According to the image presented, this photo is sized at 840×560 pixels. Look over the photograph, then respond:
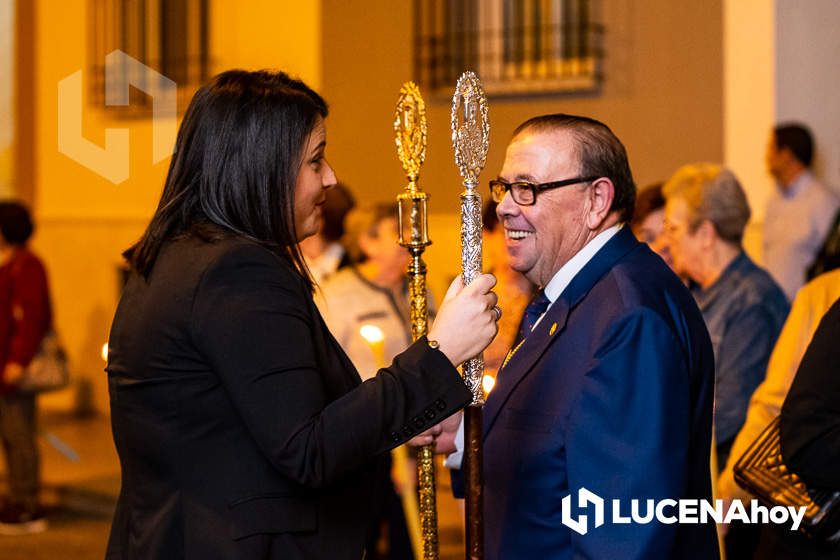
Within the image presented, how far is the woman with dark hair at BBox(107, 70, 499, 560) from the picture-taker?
8.86ft

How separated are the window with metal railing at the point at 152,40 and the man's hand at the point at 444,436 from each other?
9.73m

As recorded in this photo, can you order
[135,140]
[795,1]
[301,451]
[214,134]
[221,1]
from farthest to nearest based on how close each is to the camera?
[135,140]
[221,1]
[795,1]
[214,134]
[301,451]

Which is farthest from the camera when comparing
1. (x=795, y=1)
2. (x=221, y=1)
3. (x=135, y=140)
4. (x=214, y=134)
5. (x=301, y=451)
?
(x=135, y=140)

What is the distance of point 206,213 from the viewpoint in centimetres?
→ 288

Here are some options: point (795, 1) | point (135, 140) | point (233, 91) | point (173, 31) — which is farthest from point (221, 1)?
point (233, 91)

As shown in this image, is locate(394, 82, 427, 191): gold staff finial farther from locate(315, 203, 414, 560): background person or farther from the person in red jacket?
the person in red jacket

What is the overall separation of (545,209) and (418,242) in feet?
1.17

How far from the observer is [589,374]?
117 inches

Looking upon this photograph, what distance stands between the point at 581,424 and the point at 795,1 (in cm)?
669

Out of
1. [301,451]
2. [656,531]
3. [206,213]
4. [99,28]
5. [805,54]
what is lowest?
[656,531]

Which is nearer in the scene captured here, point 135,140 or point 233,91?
point 233,91

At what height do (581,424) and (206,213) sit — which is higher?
(206,213)

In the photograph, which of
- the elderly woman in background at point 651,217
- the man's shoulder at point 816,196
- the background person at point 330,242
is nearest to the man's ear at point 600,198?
the elderly woman in background at point 651,217

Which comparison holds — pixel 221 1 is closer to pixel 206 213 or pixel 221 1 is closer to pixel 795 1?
pixel 795 1
